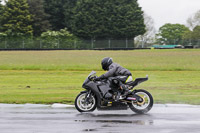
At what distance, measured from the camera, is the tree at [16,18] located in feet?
275

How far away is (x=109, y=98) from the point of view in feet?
38.4

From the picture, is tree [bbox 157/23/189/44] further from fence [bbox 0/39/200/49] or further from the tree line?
fence [bbox 0/39/200/49]

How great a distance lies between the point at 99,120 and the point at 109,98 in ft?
5.62

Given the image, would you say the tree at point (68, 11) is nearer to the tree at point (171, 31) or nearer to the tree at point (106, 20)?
the tree at point (106, 20)

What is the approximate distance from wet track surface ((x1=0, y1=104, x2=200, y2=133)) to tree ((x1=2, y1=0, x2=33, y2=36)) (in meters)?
72.7

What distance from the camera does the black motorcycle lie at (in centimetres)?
1153

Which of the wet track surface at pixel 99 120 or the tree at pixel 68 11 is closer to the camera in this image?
the wet track surface at pixel 99 120

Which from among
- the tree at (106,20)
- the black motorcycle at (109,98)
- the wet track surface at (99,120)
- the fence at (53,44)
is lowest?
the wet track surface at (99,120)

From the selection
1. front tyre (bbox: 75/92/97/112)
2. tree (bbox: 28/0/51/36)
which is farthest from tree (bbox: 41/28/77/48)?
front tyre (bbox: 75/92/97/112)

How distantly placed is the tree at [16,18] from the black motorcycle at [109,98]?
72.5 m

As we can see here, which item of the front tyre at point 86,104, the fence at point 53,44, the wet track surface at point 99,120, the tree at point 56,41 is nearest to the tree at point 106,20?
the tree at point 56,41

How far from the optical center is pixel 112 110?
1195 cm

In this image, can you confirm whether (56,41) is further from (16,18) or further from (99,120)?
(99,120)

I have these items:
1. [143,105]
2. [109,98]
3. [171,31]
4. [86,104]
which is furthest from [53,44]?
[171,31]
